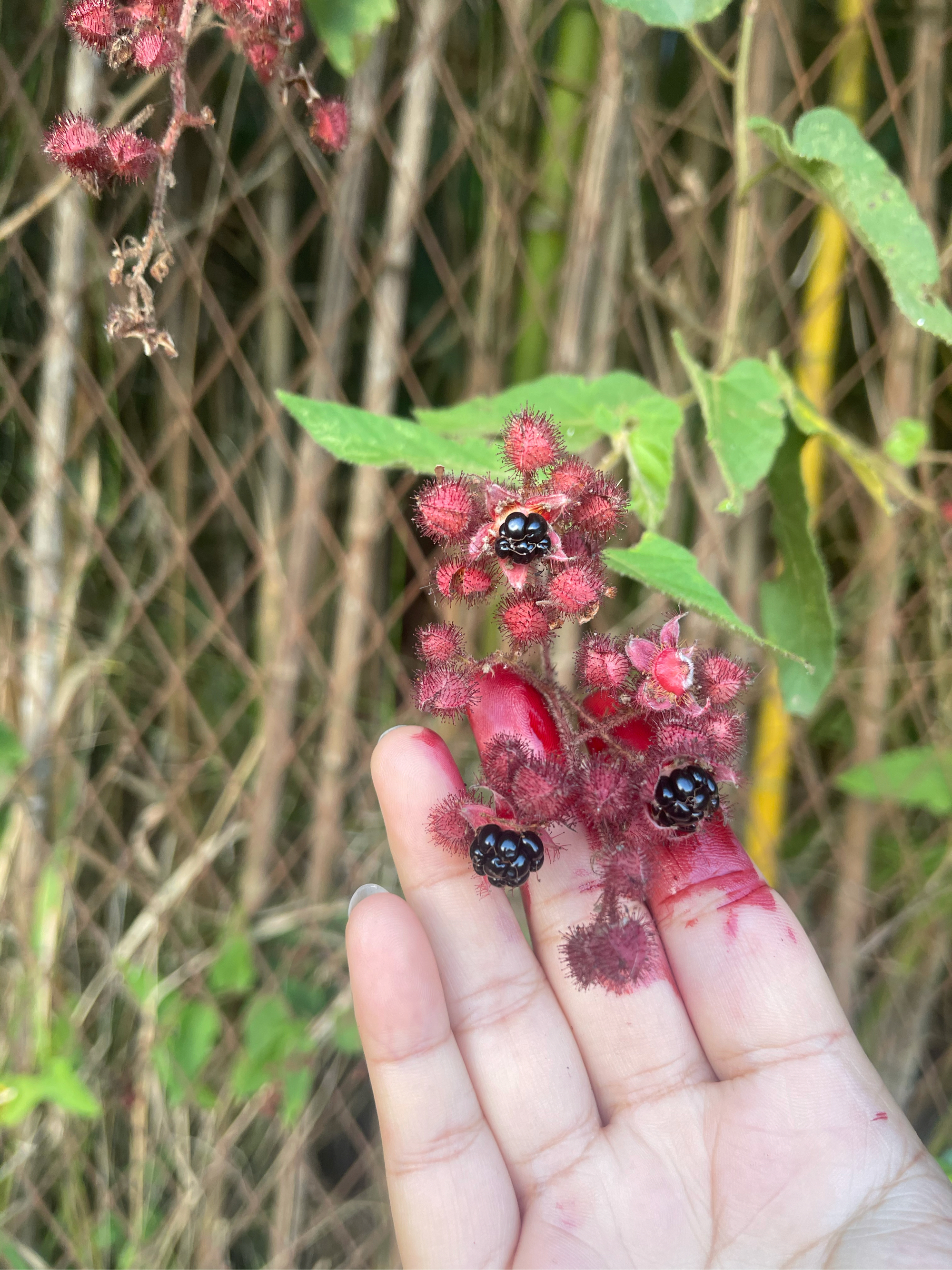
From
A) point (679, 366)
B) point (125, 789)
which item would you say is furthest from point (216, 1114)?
point (679, 366)

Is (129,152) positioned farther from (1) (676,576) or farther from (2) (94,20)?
(1) (676,576)

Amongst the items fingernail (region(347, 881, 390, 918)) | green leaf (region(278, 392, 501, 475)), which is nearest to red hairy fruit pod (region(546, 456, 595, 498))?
green leaf (region(278, 392, 501, 475))

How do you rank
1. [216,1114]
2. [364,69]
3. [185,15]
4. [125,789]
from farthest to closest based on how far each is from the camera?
[125,789] → [216,1114] → [364,69] → [185,15]

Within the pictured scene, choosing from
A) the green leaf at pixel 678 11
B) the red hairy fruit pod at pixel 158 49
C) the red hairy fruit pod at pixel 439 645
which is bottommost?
the red hairy fruit pod at pixel 439 645

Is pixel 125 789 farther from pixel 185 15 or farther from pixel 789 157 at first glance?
pixel 789 157

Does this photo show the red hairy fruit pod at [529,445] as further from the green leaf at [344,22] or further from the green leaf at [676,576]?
the green leaf at [344,22]

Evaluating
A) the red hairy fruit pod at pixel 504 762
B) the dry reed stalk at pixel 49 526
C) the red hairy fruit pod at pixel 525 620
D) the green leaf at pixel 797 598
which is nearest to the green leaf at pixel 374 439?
the red hairy fruit pod at pixel 525 620
